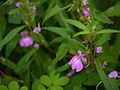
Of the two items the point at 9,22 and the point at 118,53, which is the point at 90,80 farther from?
the point at 9,22

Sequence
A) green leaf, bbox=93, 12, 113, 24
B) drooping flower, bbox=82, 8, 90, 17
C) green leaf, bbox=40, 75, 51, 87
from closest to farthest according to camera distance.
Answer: drooping flower, bbox=82, 8, 90, 17 < green leaf, bbox=40, 75, 51, 87 < green leaf, bbox=93, 12, 113, 24

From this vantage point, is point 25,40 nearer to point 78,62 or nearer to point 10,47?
point 10,47

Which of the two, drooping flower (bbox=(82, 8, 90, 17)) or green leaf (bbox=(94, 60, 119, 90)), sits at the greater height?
drooping flower (bbox=(82, 8, 90, 17))

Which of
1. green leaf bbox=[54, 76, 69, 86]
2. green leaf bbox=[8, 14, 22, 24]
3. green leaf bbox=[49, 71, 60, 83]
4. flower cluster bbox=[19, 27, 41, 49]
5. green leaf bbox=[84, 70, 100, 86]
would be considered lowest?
green leaf bbox=[84, 70, 100, 86]

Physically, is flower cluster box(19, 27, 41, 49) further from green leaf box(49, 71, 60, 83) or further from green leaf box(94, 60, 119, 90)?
green leaf box(94, 60, 119, 90)

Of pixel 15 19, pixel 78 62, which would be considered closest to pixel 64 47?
pixel 78 62

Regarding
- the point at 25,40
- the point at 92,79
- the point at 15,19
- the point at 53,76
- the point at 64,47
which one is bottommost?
the point at 92,79

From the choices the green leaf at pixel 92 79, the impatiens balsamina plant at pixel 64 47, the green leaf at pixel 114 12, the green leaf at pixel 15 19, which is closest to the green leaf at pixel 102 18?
the impatiens balsamina plant at pixel 64 47

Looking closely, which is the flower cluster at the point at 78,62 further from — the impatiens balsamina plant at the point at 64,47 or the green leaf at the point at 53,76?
the green leaf at the point at 53,76

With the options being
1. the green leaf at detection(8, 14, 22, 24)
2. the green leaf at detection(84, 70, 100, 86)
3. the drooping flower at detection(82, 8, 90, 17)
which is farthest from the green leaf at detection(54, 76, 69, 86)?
the green leaf at detection(8, 14, 22, 24)
